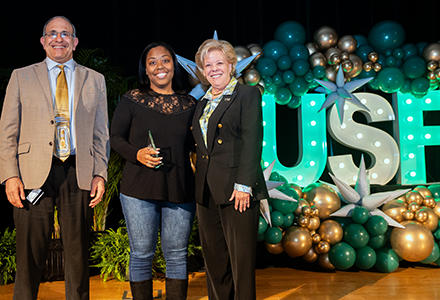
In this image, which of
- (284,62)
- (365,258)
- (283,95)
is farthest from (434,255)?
(284,62)

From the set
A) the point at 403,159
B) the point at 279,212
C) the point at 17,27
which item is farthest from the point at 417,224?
the point at 17,27

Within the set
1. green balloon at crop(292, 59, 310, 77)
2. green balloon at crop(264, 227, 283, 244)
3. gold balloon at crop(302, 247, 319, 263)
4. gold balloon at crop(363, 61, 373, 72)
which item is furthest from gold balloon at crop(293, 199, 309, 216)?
gold balloon at crop(363, 61, 373, 72)

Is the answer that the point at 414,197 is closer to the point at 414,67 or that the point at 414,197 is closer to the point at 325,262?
the point at 325,262

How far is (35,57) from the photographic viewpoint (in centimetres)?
366

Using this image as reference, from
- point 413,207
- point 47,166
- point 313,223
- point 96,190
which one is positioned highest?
point 47,166

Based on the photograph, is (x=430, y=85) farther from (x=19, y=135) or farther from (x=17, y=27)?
(x=17, y=27)

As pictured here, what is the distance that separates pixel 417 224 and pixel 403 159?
2.21 ft

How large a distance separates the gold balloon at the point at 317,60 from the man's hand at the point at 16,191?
259 cm

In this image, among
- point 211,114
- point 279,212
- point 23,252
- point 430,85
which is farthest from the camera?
point 430,85

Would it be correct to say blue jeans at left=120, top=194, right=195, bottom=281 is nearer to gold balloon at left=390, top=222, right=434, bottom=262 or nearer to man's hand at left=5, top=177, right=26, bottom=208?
man's hand at left=5, top=177, right=26, bottom=208

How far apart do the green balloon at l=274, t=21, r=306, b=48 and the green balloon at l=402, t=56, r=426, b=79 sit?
968 millimetres

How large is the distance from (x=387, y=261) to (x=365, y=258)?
0.20 m

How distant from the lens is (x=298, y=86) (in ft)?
11.2

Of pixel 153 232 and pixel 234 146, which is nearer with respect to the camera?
pixel 234 146
